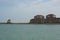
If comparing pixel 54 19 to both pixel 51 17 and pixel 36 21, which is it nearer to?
pixel 51 17

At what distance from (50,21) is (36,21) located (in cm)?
645

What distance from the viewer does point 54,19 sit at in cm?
8706

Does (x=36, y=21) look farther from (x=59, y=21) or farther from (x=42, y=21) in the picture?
(x=59, y=21)

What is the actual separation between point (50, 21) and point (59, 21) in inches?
293

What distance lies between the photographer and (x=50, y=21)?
86.2m

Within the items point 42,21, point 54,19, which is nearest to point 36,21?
point 42,21

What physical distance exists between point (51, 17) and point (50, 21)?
154 inches

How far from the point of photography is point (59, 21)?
91688 millimetres

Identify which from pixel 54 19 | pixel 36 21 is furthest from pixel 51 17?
pixel 36 21

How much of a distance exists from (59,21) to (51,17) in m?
5.09

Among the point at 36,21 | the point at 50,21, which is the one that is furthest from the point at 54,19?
the point at 36,21

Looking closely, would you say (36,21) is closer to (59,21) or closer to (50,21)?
(50,21)
